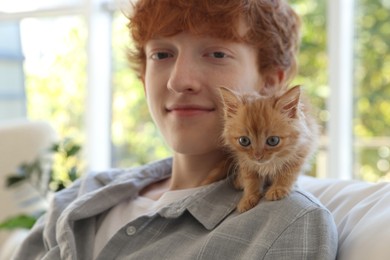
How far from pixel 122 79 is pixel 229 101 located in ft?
7.82

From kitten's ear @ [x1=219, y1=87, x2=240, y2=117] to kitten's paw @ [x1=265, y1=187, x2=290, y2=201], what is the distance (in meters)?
0.19

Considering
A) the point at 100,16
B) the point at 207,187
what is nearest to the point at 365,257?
the point at 207,187

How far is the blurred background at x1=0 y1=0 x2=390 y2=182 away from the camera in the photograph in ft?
8.68

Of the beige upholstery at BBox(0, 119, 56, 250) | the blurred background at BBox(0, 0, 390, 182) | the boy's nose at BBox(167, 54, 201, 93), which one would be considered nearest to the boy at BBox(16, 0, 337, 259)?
the boy's nose at BBox(167, 54, 201, 93)

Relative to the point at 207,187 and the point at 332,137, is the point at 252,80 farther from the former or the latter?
the point at 332,137

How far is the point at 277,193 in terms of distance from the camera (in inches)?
41.5

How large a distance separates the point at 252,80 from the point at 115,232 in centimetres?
50

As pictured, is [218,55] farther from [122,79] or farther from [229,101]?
[122,79]

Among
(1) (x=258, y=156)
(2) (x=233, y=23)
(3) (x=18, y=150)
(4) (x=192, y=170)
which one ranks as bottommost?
(3) (x=18, y=150)

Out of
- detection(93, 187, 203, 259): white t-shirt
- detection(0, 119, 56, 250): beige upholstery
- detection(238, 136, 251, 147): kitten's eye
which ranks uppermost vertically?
detection(238, 136, 251, 147): kitten's eye

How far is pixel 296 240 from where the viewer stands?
3.14ft

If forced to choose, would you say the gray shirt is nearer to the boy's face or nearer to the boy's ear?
the boy's face

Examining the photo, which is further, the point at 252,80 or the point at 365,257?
the point at 252,80

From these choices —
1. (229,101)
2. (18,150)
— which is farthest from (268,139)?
(18,150)
